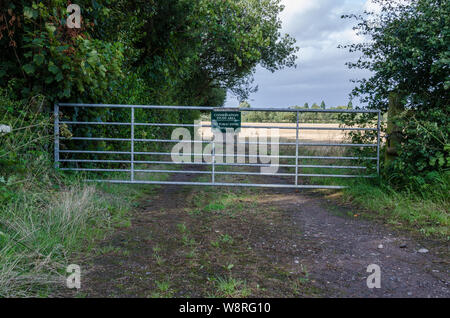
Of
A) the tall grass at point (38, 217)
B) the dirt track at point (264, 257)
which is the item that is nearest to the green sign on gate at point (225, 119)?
the dirt track at point (264, 257)

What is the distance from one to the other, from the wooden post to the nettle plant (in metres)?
5.38

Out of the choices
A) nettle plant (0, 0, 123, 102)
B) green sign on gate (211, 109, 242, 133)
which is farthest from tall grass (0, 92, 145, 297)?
green sign on gate (211, 109, 242, 133)

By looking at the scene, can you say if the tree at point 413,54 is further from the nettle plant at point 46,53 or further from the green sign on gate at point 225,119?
the nettle plant at point 46,53

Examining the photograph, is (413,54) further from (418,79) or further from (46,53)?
(46,53)

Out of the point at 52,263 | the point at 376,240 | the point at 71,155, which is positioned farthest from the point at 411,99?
the point at 71,155

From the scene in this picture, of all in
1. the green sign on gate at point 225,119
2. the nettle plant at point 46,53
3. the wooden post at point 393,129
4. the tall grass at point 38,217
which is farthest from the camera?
the green sign on gate at point 225,119

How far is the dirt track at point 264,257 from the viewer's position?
3303 mm

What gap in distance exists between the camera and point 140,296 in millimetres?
3135

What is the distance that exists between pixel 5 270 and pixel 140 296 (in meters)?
1.20

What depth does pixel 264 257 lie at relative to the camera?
409 cm

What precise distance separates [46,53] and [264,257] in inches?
198

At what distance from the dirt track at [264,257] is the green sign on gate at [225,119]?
2.13 metres

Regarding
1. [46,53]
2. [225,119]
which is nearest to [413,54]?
[225,119]
